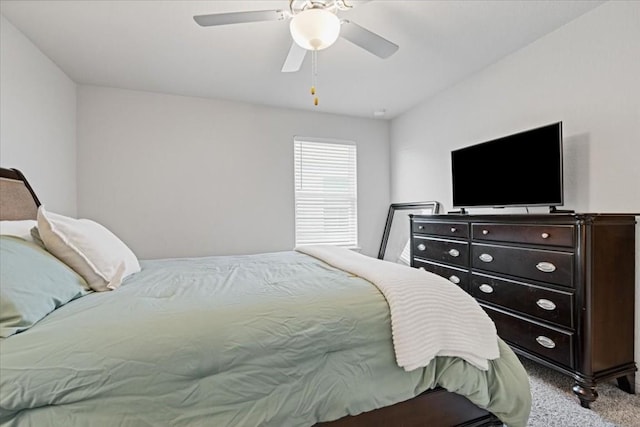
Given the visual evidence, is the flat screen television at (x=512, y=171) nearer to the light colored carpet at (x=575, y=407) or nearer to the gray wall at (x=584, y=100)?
the gray wall at (x=584, y=100)

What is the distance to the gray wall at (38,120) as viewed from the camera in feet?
7.20

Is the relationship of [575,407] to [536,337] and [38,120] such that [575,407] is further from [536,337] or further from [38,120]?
[38,120]

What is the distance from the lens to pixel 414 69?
9.67ft

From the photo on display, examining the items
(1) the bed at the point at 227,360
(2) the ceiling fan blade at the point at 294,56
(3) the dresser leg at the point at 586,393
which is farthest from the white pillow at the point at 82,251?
(3) the dresser leg at the point at 586,393

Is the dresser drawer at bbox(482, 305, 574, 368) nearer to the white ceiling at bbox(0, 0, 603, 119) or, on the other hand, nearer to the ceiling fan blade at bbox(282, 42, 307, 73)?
the white ceiling at bbox(0, 0, 603, 119)

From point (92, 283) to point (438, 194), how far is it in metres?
3.24

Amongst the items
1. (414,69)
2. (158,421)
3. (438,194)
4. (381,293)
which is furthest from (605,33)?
(158,421)

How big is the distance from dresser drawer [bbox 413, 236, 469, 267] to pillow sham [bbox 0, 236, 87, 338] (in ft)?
8.12

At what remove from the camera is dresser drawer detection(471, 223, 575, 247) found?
1855 mm

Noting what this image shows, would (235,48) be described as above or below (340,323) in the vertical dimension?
above

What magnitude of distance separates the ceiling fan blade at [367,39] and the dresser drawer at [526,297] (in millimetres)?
1742

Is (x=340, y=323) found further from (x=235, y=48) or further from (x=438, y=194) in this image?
(x=438, y=194)

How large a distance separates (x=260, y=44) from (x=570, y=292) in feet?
8.84

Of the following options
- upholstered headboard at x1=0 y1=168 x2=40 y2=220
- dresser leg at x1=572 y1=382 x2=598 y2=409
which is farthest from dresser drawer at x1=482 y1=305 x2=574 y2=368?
upholstered headboard at x1=0 y1=168 x2=40 y2=220
